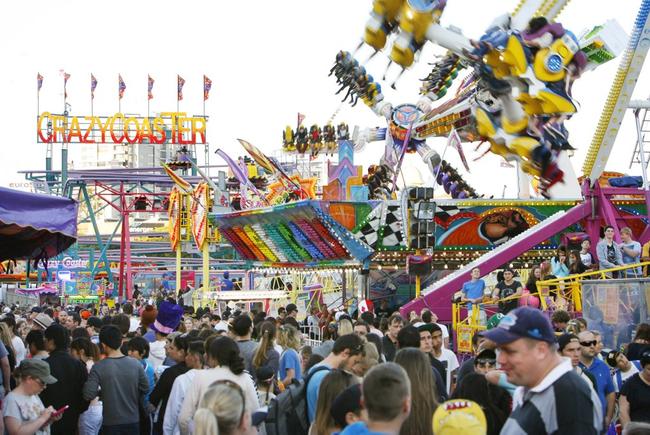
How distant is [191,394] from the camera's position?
732 cm

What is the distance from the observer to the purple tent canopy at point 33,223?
9305 millimetres

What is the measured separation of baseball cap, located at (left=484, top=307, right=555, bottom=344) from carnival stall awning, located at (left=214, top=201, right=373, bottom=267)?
955 inches

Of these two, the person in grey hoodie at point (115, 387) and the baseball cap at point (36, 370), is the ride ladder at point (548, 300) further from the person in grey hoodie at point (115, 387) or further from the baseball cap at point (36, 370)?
the baseball cap at point (36, 370)

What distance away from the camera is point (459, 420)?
4.59 meters

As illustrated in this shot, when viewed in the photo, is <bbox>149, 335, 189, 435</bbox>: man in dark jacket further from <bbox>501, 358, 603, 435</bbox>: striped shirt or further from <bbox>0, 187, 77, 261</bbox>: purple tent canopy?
<bbox>501, 358, 603, 435</bbox>: striped shirt

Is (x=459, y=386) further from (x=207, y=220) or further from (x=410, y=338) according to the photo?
(x=207, y=220)

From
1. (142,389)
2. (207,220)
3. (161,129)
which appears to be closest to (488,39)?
(207,220)

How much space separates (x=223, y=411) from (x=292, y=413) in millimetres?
1987

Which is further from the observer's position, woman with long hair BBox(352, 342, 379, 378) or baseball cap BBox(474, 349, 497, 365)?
baseball cap BBox(474, 349, 497, 365)

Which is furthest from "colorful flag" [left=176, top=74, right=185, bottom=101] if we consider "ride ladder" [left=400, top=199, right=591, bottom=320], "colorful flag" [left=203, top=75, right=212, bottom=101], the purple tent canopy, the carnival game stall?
the purple tent canopy

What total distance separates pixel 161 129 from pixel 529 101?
150ft

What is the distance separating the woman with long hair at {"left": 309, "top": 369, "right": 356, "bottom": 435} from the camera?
18.7 feet

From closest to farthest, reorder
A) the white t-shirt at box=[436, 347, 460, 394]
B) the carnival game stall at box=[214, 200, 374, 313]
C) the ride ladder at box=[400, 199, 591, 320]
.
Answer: the white t-shirt at box=[436, 347, 460, 394]
the ride ladder at box=[400, 199, 591, 320]
the carnival game stall at box=[214, 200, 374, 313]

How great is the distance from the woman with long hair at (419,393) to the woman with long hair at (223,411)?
119 cm
